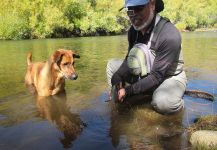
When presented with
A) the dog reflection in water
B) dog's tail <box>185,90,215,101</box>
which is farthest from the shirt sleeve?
dog's tail <box>185,90,215,101</box>

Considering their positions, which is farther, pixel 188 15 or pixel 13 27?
pixel 188 15

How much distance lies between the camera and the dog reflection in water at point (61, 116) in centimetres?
433

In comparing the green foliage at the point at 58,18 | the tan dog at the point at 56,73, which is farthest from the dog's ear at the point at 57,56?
the green foliage at the point at 58,18

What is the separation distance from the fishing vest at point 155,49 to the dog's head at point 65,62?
166 centimetres

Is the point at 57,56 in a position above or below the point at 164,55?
below

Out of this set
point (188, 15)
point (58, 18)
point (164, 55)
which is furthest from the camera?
point (188, 15)

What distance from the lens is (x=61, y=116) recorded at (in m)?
5.26

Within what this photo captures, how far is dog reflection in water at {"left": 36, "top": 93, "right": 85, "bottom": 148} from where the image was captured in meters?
4.33

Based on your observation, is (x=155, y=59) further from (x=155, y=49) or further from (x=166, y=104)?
(x=166, y=104)

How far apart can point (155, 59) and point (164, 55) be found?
176 mm

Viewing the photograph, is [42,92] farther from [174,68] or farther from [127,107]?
[174,68]

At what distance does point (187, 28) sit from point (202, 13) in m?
10.2

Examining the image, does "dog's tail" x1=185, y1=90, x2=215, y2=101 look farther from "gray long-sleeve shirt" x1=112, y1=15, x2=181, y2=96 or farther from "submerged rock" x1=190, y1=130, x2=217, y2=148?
"submerged rock" x1=190, y1=130, x2=217, y2=148

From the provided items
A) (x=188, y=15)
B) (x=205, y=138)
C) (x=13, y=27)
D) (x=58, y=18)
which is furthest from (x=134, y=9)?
(x=188, y=15)
